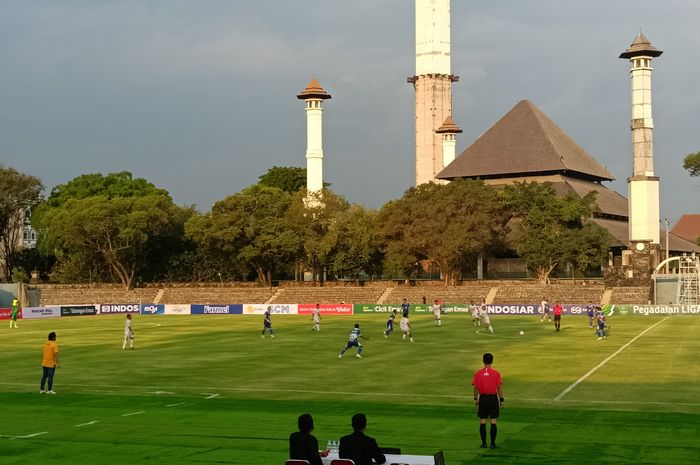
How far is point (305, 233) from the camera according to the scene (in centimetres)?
11019

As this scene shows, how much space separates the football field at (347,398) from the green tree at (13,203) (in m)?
79.0

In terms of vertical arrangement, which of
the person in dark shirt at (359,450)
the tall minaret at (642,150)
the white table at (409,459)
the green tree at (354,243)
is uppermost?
the tall minaret at (642,150)

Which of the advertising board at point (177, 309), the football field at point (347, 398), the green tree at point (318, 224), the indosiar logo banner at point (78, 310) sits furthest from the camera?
the green tree at point (318, 224)

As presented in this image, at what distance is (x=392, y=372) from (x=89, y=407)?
12.4 m

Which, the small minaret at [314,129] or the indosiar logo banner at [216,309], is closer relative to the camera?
the indosiar logo banner at [216,309]

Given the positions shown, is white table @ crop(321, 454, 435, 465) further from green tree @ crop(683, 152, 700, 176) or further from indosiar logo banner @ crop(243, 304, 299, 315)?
green tree @ crop(683, 152, 700, 176)

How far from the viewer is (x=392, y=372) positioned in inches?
1355

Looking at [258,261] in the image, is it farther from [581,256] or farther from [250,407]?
[250,407]

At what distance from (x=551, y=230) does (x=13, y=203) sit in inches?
2835

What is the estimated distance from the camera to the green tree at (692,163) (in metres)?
118

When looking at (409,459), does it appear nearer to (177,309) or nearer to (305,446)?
(305,446)

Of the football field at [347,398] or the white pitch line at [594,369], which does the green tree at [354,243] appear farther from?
the football field at [347,398]

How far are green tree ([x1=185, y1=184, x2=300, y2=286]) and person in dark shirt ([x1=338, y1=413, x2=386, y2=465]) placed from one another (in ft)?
315

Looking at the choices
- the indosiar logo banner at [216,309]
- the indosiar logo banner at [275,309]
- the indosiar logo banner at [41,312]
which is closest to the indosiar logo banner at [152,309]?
the indosiar logo banner at [216,309]
